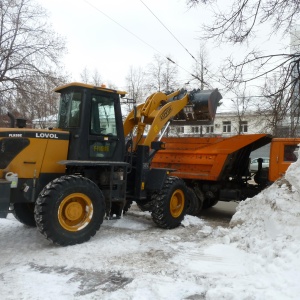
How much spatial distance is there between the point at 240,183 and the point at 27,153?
609 centimetres

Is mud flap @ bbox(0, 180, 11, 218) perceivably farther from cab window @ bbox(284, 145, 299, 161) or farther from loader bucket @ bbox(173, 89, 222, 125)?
cab window @ bbox(284, 145, 299, 161)

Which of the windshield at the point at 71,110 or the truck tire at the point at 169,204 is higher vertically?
the windshield at the point at 71,110

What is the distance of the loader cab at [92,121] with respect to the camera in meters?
6.66

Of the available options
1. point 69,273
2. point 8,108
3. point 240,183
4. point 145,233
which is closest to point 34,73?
point 8,108

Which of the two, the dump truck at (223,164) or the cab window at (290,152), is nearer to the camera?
the cab window at (290,152)

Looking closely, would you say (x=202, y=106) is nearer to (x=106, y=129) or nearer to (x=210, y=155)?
(x=210, y=155)

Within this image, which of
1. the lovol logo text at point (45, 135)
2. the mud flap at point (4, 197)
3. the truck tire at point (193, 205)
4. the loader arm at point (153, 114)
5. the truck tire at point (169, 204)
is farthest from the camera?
the truck tire at point (193, 205)

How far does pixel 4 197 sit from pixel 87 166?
1.67 metres

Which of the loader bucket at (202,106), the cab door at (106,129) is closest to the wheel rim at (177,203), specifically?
the cab door at (106,129)

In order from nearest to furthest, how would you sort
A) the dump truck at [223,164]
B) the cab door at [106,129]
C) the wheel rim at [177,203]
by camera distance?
1. the cab door at [106,129]
2. the wheel rim at [177,203]
3. the dump truck at [223,164]

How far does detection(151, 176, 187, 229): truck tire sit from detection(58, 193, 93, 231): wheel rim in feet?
5.54

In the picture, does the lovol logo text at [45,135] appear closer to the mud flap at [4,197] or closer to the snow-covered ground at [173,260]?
the mud flap at [4,197]

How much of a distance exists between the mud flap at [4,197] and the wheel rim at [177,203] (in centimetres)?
338

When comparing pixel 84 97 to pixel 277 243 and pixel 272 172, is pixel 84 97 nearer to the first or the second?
pixel 277 243
